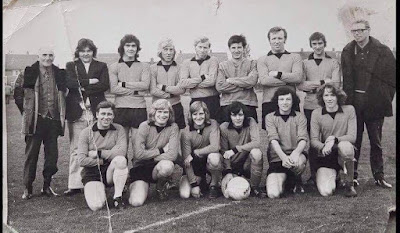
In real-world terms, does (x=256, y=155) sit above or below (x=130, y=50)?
below

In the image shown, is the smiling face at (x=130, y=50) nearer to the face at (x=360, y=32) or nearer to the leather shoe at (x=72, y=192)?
the leather shoe at (x=72, y=192)

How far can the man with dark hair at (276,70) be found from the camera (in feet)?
4.62

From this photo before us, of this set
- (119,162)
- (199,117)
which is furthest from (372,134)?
(119,162)

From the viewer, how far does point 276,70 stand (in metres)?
1.41

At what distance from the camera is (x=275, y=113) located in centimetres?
142

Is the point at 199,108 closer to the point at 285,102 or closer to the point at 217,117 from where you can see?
the point at 217,117

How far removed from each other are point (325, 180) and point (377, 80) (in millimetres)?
311

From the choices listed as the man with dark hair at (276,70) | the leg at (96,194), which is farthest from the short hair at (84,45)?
the man with dark hair at (276,70)

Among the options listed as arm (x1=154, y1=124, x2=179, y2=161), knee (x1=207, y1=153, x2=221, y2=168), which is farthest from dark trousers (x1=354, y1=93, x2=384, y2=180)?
arm (x1=154, y1=124, x2=179, y2=161)

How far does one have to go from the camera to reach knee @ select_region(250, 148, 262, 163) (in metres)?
1.41

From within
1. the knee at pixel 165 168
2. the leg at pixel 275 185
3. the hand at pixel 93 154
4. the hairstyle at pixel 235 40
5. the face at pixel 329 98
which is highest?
the hairstyle at pixel 235 40

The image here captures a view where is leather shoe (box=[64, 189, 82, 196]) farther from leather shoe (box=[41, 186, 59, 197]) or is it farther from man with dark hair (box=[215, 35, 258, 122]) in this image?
man with dark hair (box=[215, 35, 258, 122])

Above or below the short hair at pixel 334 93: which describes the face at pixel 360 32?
above

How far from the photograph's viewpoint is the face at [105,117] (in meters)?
1.42
